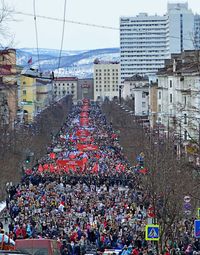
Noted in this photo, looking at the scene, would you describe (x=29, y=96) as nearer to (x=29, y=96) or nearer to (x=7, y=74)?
(x=29, y=96)

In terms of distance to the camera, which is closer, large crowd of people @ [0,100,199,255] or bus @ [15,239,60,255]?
bus @ [15,239,60,255]

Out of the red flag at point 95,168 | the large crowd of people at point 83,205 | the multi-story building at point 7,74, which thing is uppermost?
the multi-story building at point 7,74

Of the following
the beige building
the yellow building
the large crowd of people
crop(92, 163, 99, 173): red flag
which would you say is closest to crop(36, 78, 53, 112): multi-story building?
the yellow building

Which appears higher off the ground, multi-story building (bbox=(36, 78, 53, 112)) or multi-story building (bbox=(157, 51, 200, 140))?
multi-story building (bbox=(157, 51, 200, 140))

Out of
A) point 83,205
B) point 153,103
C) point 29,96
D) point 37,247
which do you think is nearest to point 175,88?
point 153,103

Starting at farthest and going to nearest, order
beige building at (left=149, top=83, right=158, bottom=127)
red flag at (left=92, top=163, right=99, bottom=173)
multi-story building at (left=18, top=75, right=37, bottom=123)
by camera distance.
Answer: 1. multi-story building at (left=18, top=75, right=37, bottom=123)
2. beige building at (left=149, top=83, right=158, bottom=127)
3. red flag at (left=92, top=163, right=99, bottom=173)

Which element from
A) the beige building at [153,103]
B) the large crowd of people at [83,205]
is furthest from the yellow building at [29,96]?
the large crowd of people at [83,205]

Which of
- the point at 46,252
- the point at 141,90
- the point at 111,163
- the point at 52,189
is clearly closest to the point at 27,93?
the point at 141,90

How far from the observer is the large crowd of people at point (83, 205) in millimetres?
27337

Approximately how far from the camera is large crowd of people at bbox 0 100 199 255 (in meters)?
27.3

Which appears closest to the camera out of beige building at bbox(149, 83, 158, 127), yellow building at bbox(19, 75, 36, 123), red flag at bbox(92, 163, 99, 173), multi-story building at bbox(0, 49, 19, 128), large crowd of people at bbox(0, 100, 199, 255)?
multi-story building at bbox(0, 49, 19, 128)

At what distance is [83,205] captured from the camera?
36469 mm

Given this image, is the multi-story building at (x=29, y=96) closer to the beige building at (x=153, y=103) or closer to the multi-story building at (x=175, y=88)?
the beige building at (x=153, y=103)

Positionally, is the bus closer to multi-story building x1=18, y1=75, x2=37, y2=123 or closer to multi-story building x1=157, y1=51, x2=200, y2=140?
multi-story building x1=157, y1=51, x2=200, y2=140
